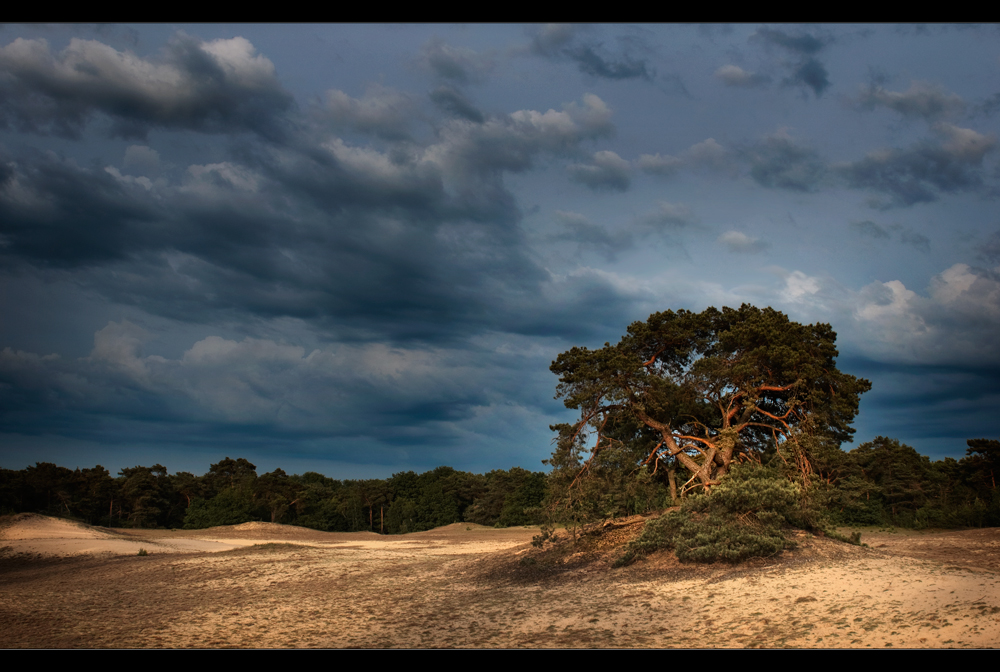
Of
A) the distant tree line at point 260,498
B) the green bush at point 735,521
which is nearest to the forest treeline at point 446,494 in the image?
the distant tree line at point 260,498

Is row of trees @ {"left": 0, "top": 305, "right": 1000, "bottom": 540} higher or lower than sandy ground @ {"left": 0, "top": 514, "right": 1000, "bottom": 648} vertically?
higher

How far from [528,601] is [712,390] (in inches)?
369

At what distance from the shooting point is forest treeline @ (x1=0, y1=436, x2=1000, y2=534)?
59.3 feet

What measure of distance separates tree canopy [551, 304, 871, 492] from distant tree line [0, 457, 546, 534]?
26.1 metres

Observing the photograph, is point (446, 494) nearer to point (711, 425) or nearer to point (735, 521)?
point (711, 425)

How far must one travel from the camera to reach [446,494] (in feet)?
202

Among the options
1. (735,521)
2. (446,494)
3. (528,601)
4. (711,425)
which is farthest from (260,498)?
(735,521)

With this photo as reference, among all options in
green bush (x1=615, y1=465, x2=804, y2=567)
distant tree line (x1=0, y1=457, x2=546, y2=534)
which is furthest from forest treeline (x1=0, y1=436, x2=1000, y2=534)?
green bush (x1=615, y1=465, x2=804, y2=567)

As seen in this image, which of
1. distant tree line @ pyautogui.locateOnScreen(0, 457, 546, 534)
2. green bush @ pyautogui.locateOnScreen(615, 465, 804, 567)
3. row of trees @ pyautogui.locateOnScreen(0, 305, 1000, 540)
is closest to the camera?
green bush @ pyautogui.locateOnScreen(615, 465, 804, 567)

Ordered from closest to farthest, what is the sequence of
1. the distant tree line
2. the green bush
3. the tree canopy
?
the green bush, the tree canopy, the distant tree line

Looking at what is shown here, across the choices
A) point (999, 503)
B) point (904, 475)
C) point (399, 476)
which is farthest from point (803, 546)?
point (399, 476)

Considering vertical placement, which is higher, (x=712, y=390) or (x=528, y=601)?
(x=712, y=390)

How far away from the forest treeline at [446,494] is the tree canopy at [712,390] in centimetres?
107

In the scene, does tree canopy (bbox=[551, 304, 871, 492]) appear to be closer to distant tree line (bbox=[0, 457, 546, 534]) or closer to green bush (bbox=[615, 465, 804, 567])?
green bush (bbox=[615, 465, 804, 567])
